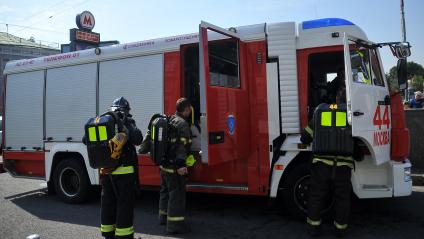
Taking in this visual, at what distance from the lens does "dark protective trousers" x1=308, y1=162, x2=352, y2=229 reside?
504 cm

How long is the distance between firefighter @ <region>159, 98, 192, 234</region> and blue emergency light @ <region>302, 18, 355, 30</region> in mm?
2002

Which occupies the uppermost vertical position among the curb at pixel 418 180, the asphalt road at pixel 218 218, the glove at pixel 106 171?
the glove at pixel 106 171

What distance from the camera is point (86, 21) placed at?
21.4 meters

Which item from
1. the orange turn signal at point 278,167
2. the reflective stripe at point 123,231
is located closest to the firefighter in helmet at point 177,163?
the reflective stripe at point 123,231

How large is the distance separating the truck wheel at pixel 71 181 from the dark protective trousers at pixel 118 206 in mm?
2651

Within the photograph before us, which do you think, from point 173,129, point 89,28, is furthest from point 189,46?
point 89,28

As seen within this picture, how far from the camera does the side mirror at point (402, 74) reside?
207 inches

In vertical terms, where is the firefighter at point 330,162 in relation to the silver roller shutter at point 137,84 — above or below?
below

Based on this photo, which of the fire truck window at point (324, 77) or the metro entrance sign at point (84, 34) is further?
Answer: the metro entrance sign at point (84, 34)

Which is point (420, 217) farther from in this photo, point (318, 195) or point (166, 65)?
point (166, 65)

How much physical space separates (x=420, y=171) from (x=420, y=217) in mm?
3387

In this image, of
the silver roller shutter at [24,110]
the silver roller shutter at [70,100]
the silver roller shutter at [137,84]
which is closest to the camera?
the silver roller shutter at [137,84]

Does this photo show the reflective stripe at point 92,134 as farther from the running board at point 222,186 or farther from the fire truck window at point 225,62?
the running board at point 222,186

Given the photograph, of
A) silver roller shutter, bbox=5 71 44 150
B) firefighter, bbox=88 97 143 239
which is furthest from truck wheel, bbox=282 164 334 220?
silver roller shutter, bbox=5 71 44 150
